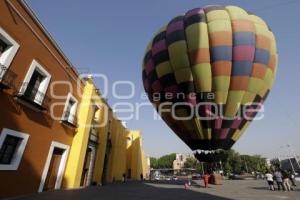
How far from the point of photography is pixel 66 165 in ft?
53.3

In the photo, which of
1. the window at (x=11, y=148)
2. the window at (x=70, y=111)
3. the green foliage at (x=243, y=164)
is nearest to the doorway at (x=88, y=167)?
the window at (x=70, y=111)

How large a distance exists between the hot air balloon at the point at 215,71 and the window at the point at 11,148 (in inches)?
369

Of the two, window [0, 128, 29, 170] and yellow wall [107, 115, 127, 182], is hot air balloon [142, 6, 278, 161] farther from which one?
yellow wall [107, 115, 127, 182]

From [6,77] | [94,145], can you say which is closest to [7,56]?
[6,77]

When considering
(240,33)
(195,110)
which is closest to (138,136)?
(195,110)

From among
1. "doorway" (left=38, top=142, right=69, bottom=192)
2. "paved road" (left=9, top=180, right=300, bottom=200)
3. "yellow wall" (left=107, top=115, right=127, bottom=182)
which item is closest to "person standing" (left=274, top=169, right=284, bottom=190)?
"paved road" (left=9, top=180, right=300, bottom=200)

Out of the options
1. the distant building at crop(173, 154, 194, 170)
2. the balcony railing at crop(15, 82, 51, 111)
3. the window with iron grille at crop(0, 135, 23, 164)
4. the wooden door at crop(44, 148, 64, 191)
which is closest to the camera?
the window with iron grille at crop(0, 135, 23, 164)

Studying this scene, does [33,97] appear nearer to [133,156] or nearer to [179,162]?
[133,156]

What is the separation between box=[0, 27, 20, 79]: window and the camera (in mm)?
10188

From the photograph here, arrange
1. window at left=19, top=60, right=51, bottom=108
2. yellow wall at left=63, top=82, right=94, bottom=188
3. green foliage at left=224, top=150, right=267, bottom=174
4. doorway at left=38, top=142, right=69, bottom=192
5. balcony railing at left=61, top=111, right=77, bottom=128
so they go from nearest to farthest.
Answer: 1. window at left=19, top=60, right=51, bottom=108
2. doorway at left=38, top=142, right=69, bottom=192
3. balcony railing at left=61, top=111, right=77, bottom=128
4. yellow wall at left=63, top=82, right=94, bottom=188
5. green foliage at left=224, top=150, right=267, bottom=174

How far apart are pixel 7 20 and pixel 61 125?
289 inches

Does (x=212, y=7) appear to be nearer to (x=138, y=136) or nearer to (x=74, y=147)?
(x=74, y=147)

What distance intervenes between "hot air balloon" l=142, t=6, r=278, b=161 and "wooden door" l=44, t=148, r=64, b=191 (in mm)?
8135

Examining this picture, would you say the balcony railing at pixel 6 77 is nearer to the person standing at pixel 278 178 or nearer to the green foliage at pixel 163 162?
the person standing at pixel 278 178
